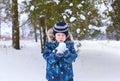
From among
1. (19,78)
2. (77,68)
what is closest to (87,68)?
(77,68)

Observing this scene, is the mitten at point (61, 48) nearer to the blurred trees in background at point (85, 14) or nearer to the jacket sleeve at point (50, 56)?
the jacket sleeve at point (50, 56)

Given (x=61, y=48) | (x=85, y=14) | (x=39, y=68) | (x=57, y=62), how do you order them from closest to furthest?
(x=61, y=48) → (x=57, y=62) → (x=85, y=14) → (x=39, y=68)

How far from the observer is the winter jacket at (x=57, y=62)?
22.5 ft

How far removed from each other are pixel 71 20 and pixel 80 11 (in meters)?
0.51

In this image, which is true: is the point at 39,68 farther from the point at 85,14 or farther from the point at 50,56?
the point at 50,56

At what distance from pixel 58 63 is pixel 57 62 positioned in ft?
0.10

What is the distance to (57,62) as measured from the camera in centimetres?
695

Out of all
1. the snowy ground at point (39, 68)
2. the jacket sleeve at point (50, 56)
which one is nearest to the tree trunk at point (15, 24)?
the snowy ground at point (39, 68)

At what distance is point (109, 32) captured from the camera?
44.7ft

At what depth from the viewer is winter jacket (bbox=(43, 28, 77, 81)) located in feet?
22.5

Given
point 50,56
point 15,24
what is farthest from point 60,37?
point 15,24

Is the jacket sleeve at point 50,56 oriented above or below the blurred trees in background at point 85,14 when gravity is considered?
below

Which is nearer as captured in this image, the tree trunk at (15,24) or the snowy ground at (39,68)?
the snowy ground at (39,68)

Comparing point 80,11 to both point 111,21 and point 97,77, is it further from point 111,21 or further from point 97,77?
point 97,77
